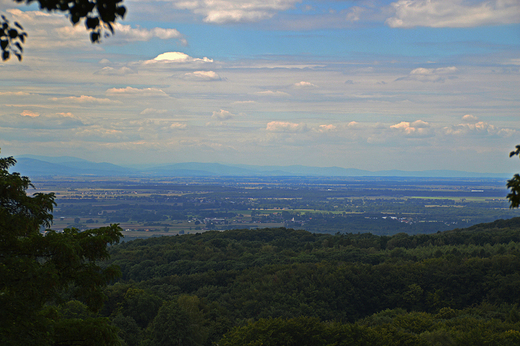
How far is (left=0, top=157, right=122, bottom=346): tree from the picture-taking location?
39.8ft

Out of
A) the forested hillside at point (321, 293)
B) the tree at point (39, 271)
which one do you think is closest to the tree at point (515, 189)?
the tree at point (39, 271)

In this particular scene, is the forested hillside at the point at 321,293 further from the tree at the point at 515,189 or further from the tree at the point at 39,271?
the tree at the point at 515,189

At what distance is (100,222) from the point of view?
198m

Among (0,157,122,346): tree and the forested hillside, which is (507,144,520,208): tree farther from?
the forested hillside

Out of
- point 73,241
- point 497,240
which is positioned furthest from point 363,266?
point 73,241

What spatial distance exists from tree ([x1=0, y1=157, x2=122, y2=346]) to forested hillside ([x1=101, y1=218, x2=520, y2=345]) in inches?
683

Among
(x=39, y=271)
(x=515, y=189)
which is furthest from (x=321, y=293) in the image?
(x=515, y=189)

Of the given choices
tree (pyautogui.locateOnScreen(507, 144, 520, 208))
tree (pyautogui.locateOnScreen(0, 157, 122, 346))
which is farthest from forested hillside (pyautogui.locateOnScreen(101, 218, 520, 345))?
tree (pyautogui.locateOnScreen(507, 144, 520, 208))

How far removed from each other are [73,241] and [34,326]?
8.33ft

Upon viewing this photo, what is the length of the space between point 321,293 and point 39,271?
43522mm

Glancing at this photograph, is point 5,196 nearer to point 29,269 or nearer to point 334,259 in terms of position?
point 29,269

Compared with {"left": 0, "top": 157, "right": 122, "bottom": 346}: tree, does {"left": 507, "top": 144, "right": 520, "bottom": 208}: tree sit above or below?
above

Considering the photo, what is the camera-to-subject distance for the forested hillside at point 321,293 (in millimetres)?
31406

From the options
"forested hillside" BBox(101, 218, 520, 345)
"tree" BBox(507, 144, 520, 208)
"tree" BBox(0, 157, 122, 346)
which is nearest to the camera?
"tree" BBox(507, 144, 520, 208)
